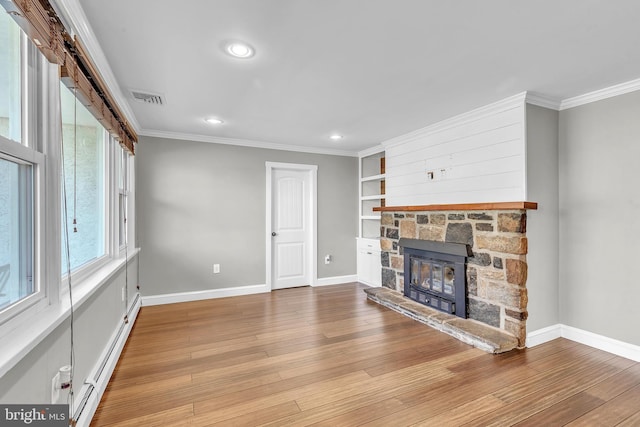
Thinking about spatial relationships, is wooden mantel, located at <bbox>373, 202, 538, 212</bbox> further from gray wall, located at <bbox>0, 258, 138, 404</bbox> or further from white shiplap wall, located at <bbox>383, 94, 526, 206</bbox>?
gray wall, located at <bbox>0, 258, 138, 404</bbox>

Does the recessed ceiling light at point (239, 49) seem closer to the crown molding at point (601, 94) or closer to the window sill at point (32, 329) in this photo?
the window sill at point (32, 329)

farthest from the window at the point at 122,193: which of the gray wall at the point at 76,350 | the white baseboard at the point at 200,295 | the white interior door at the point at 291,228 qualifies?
the white interior door at the point at 291,228

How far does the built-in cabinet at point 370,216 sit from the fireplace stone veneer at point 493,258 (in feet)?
4.46

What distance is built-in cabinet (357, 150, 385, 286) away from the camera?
16.3ft

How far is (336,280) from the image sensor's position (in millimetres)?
5211

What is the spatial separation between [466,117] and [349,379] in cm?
283

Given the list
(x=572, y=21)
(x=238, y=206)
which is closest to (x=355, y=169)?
(x=238, y=206)

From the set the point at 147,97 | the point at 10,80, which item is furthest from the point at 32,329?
the point at 147,97

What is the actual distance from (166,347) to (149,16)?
2.63 meters

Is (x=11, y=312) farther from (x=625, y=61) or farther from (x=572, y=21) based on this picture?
(x=625, y=61)

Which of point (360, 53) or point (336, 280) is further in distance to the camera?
point (336, 280)

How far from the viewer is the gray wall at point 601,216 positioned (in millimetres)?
2559

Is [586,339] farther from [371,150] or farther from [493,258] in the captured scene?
[371,150]

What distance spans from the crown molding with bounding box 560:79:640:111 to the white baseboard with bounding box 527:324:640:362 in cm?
216
